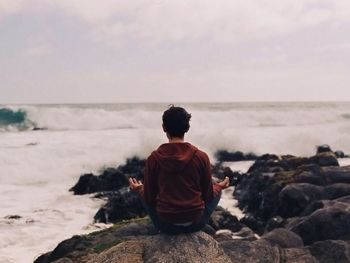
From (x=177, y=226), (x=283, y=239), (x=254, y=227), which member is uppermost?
(x=177, y=226)

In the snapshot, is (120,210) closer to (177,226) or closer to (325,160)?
(325,160)

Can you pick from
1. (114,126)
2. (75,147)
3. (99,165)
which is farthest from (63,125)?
(99,165)

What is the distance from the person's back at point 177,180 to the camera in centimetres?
485

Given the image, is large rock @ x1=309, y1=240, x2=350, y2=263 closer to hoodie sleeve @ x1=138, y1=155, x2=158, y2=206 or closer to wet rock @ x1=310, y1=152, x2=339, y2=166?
hoodie sleeve @ x1=138, y1=155, x2=158, y2=206

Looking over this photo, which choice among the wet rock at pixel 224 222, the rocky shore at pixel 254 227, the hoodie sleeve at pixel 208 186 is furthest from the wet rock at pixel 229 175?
the hoodie sleeve at pixel 208 186

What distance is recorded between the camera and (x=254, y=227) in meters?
14.2

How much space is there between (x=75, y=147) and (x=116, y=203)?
19.2 metres

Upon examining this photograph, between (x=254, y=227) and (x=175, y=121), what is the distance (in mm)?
9897

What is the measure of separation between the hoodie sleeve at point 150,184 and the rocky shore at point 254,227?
1.39ft

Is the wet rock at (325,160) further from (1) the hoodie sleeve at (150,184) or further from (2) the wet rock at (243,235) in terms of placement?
(1) the hoodie sleeve at (150,184)

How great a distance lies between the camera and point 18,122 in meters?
68.8

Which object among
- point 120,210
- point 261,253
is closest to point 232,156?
point 120,210

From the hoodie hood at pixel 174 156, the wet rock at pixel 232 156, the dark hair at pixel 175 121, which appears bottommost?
the wet rock at pixel 232 156

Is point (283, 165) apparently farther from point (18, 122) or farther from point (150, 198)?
point (18, 122)
